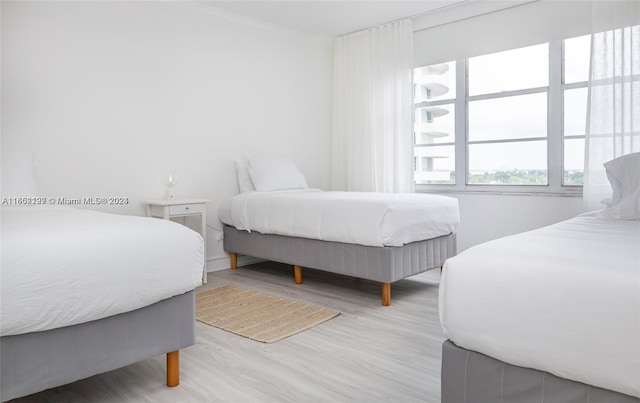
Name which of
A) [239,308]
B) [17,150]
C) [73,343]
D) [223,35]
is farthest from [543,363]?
[223,35]

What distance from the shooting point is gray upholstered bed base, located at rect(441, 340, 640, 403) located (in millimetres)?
1137

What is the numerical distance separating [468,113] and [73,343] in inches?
161

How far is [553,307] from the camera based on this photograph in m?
1.16

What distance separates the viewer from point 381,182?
16.2 ft

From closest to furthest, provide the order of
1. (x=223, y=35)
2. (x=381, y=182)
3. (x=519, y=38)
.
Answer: (x=519, y=38) < (x=223, y=35) < (x=381, y=182)

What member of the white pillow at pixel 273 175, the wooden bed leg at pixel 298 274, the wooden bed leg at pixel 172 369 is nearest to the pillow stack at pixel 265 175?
the white pillow at pixel 273 175

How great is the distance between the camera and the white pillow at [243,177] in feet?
14.3

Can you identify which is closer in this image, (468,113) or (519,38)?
(519,38)

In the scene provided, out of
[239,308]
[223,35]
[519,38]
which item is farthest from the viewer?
[223,35]

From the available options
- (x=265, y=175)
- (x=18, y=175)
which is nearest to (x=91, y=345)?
(x=18, y=175)

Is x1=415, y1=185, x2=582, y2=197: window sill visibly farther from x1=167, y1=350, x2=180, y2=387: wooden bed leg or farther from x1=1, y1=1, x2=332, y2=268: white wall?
x1=167, y1=350, x2=180, y2=387: wooden bed leg

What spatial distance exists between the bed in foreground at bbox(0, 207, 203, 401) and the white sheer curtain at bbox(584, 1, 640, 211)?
10.3 ft

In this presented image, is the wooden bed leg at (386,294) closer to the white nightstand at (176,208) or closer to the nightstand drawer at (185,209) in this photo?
the white nightstand at (176,208)

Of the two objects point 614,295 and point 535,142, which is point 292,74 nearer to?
point 535,142
